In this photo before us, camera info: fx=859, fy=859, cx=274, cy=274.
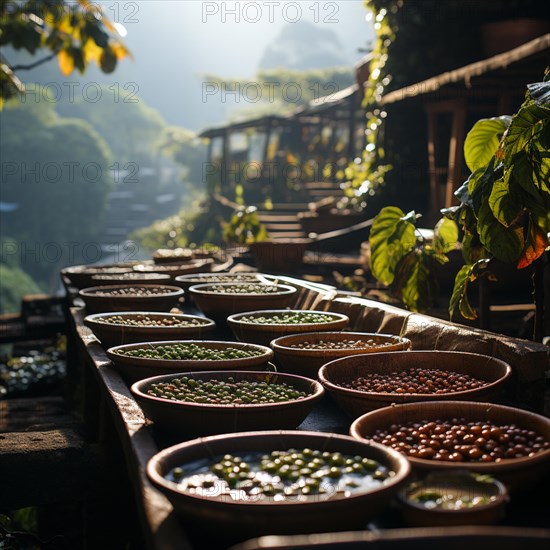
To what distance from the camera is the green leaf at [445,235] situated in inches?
215

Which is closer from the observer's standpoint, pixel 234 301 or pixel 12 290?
pixel 234 301

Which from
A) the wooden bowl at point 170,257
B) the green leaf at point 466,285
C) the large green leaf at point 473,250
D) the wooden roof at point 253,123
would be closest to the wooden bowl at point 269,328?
the green leaf at point 466,285

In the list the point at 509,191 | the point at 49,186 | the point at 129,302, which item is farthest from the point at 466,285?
the point at 49,186

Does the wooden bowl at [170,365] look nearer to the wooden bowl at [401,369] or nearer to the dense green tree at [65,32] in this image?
the wooden bowl at [401,369]

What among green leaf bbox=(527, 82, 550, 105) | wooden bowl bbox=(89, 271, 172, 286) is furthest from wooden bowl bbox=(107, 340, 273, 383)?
wooden bowl bbox=(89, 271, 172, 286)

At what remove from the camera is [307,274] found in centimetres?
975

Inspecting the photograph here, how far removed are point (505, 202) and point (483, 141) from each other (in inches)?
34.0

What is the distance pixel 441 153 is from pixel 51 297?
544 centimetres

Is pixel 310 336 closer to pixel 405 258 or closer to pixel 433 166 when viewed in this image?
pixel 405 258

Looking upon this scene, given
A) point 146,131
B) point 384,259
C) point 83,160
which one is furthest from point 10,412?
point 146,131

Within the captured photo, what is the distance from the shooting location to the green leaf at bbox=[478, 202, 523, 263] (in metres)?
3.78

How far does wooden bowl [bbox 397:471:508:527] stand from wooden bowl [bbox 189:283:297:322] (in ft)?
10.2

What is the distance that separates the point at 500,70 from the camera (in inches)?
261

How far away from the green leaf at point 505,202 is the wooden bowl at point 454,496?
1.75 meters
